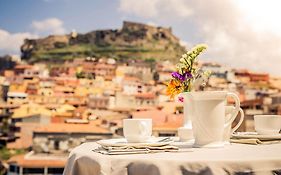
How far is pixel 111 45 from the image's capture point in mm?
26844

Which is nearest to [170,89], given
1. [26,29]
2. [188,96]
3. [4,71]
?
[188,96]

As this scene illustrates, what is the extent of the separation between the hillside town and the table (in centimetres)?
585

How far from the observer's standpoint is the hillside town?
1034 cm

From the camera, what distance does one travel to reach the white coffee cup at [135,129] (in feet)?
3.88

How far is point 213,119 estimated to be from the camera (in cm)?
116

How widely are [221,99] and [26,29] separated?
16792 mm

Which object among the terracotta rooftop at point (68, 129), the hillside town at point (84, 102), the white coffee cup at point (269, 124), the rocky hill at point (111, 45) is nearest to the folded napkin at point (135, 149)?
the white coffee cup at point (269, 124)

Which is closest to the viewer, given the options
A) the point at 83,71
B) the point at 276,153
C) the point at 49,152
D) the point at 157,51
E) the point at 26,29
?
the point at 276,153

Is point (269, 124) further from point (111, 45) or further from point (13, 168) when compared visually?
point (111, 45)

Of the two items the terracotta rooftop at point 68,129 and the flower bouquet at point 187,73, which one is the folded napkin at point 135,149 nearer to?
the flower bouquet at point 187,73

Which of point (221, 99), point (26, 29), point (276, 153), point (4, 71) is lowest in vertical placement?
point (276, 153)

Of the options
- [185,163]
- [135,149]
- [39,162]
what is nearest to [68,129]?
[39,162]

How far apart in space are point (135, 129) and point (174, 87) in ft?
0.79

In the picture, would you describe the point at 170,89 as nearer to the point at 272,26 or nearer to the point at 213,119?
the point at 213,119
